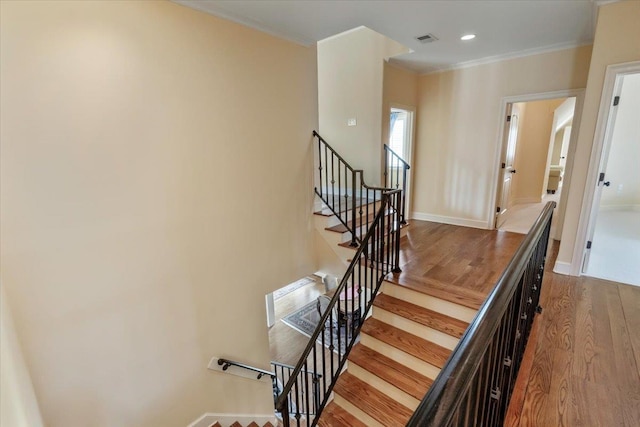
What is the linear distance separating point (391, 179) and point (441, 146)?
3.36ft

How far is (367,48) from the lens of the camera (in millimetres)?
4414

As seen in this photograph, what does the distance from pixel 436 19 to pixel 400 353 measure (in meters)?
3.33

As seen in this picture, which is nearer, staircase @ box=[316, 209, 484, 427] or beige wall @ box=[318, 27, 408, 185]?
staircase @ box=[316, 209, 484, 427]

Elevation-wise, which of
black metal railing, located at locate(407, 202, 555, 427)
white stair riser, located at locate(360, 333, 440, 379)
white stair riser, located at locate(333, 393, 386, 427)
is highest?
black metal railing, located at locate(407, 202, 555, 427)

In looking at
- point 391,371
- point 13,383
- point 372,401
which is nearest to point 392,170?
point 391,371

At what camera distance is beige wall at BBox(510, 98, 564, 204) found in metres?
6.38

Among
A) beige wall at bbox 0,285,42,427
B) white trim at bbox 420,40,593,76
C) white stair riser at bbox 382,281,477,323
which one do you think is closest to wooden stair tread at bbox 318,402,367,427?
white stair riser at bbox 382,281,477,323

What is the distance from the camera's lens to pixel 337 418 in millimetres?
2586

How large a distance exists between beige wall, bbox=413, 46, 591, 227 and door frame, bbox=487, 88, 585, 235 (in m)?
0.04

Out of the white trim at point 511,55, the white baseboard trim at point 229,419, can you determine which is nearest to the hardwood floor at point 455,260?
the white baseboard trim at point 229,419

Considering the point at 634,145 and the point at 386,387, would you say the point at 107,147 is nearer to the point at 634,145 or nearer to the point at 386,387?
the point at 386,387

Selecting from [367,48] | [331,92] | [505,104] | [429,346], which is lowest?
[429,346]

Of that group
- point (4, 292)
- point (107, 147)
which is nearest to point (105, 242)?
point (4, 292)

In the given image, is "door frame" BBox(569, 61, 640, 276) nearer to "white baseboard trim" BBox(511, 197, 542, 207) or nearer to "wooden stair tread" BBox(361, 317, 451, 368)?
"wooden stair tread" BBox(361, 317, 451, 368)
